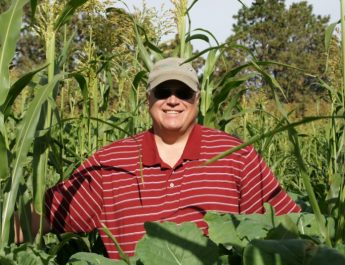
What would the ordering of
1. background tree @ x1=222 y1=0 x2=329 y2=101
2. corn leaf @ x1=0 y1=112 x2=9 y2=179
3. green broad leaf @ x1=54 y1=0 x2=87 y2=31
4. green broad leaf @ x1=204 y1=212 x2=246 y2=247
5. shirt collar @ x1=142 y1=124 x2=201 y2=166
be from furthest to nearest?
background tree @ x1=222 y1=0 x2=329 y2=101, shirt collar @ x1=142 y1=124 x2=201 y2=166, green broad leaf @ x1=54 y1=0 x2=87 y2=31, corn leaf @ x1=0 y1=112 x2=9 y2=179, green broad leaf @ x1=204 y1=212 x2=246 y2=247

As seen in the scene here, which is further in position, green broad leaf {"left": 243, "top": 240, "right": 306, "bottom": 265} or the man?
the man

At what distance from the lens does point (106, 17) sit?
3041 mm

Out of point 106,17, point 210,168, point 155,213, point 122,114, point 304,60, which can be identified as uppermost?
point 304,60

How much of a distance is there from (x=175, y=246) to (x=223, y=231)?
0.44 ft

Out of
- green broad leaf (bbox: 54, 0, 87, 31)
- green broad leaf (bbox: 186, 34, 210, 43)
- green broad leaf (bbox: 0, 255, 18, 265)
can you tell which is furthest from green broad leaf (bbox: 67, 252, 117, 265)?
green broad leaf (bbox: 186, 34, 210, 43)

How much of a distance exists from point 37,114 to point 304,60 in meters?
34.5

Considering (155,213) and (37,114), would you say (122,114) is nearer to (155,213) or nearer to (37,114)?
(155,213)

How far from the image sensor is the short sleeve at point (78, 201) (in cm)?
247

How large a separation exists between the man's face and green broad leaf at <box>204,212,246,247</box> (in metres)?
1.35

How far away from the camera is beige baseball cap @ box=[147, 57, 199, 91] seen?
2.65m

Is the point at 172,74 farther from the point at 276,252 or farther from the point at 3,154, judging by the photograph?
the point at 276,252

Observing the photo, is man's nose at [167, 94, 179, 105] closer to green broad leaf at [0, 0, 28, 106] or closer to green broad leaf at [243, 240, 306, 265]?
green broad leaf at [0, 0, 28, 106]

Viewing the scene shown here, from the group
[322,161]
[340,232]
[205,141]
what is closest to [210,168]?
[205,141]

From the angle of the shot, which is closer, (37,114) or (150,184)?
(37,114)
